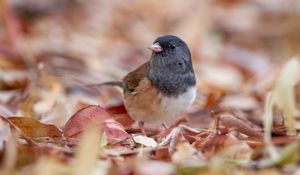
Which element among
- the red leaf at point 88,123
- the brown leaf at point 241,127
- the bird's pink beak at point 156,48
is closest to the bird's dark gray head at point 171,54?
the bird's pink beak at point 156,48

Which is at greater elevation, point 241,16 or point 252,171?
point 241,16

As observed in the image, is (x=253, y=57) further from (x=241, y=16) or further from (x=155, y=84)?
(x=155, y=84)

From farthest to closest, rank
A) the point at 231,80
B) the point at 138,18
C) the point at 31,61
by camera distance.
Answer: the point at 138,18 → the point at 231,80 → the point at 31,61

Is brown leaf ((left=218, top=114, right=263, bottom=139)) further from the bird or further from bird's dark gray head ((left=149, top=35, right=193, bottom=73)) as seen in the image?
bird's dark gray head ((left=149, top=35, right=193, bottom=73))

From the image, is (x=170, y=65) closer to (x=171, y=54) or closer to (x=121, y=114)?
(x=171, y=54)

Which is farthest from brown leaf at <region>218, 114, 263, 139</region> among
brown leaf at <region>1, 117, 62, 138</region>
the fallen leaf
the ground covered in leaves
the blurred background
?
the blurred background

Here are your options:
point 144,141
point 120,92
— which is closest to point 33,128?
point 144,141

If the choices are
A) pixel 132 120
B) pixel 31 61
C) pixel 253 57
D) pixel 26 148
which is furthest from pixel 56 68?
pixel 26 148

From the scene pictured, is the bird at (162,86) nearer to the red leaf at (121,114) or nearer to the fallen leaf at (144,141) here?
the red leaf at (121,114)
